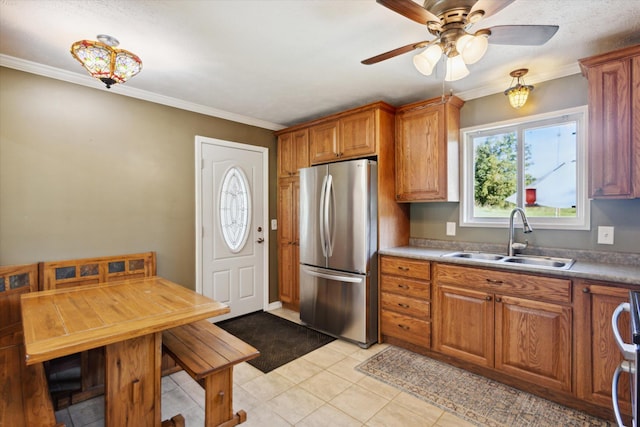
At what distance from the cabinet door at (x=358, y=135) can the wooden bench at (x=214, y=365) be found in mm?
2030

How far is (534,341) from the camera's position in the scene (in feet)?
7.05

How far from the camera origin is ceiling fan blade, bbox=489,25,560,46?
143cm

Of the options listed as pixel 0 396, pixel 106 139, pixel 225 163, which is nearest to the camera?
pixel 0 396

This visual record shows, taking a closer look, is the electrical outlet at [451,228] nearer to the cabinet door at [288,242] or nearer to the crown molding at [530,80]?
the crown molding at [530,80]

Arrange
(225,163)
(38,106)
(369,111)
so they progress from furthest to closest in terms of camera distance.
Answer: (225,163)
(369,111)
(38,106)

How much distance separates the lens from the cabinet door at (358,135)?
3.01 metres

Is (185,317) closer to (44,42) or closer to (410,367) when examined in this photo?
(410,367)

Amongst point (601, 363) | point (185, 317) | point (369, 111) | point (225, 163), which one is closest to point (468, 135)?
point (369, 111)

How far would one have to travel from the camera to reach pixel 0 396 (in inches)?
59.2

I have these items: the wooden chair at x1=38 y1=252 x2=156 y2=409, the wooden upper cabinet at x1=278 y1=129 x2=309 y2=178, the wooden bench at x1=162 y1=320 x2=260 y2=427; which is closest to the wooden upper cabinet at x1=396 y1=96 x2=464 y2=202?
the wooden upper cabinet at x1=278 y1=129 x2=309 y2=178

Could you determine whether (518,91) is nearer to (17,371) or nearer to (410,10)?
(410,10)

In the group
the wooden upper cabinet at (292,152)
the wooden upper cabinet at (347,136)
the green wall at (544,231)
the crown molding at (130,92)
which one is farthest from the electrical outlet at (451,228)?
the crown molding at (130,92)

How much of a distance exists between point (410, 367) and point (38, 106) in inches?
142

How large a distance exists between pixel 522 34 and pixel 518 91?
1.23 metres
